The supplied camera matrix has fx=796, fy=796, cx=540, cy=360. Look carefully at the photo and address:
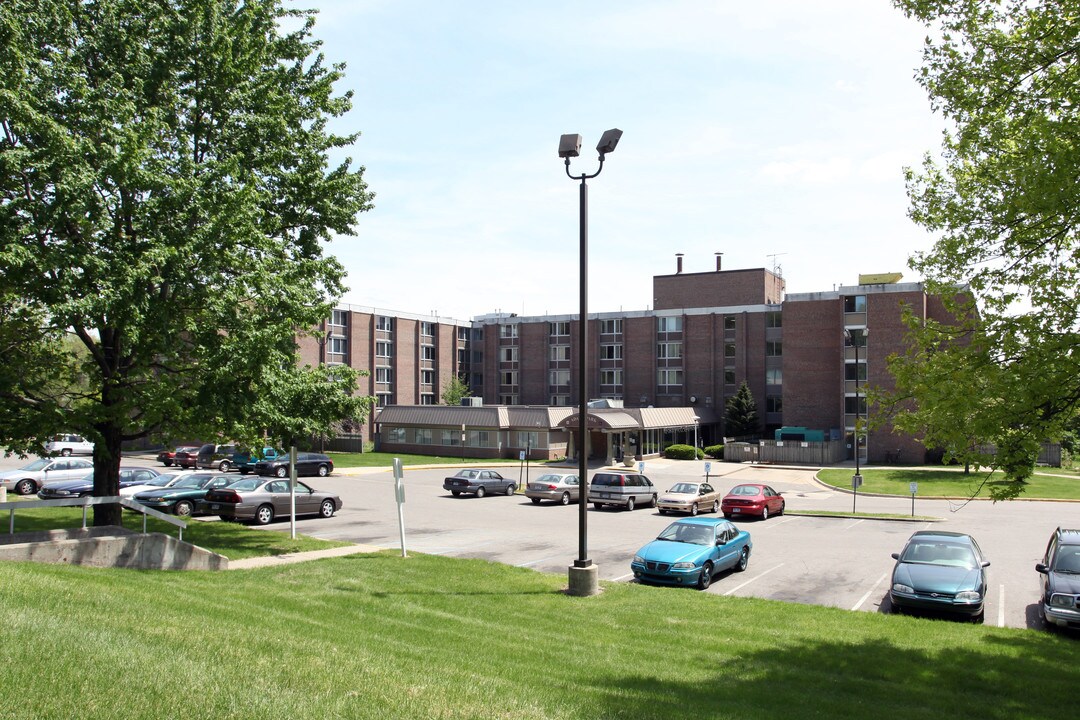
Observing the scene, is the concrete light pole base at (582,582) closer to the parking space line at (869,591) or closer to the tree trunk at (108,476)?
the parking space line at (869,591)

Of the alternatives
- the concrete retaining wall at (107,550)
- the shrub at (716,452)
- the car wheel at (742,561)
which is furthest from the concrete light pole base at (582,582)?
the shrub at (716,452)

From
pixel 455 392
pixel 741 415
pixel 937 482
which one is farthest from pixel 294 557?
pixel 455 392

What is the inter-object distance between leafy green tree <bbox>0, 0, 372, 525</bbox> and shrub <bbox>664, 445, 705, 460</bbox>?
43.6 meters

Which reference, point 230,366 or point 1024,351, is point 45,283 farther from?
point 1024,351

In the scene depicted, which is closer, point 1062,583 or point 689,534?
point 1062,583

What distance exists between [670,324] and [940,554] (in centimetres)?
5693

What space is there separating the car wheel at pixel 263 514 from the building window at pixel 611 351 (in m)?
51.9

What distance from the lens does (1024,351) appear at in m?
9.52

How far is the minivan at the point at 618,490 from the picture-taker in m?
31.7

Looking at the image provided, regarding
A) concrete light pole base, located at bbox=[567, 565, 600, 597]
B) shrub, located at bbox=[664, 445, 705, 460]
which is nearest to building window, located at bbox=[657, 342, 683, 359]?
shrub, located at bbox=[664, 445, 705, 460]

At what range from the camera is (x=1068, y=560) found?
48.0 ft

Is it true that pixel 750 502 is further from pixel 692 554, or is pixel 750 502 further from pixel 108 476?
pixel 108 476

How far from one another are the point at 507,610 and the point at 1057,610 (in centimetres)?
926

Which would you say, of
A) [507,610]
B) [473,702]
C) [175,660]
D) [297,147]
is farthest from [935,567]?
[297,147]
